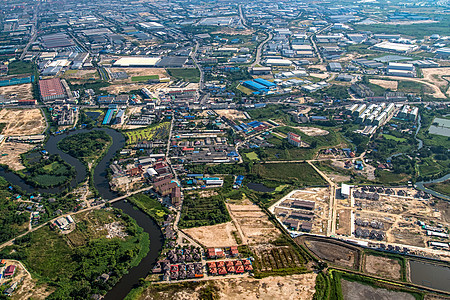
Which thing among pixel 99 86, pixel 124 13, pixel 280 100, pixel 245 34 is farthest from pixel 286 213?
pixel 124 13

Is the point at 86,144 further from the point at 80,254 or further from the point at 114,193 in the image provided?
the point at 80,254

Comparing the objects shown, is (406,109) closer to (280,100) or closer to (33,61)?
(280,100)

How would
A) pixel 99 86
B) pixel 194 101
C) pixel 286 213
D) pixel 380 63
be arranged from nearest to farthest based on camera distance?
pixel 286 213, pixel 194 101, pixel 99 86, pixel 380 63

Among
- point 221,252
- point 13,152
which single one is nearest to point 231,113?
point 13,152

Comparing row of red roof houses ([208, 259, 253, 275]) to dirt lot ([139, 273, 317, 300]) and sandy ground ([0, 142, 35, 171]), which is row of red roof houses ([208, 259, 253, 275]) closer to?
dirt lot ([139, 273, 317, 300])

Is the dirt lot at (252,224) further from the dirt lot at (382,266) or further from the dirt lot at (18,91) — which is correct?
the dirt lot at (18,91)
